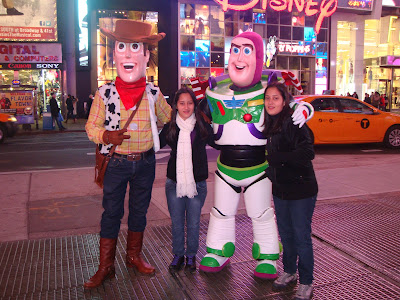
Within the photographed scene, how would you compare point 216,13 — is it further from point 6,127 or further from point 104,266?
point 104,266

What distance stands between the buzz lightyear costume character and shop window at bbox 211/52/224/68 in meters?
22.4

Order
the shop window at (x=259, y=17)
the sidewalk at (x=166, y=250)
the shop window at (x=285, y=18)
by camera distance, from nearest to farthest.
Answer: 1. the sidewalk at (x=166, y=250)
2. the shop window at (x=259, y=17)
3. the shop window at (x=285, y=18)

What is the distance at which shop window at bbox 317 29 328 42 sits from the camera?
93.8ft

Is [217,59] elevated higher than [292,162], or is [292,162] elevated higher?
[217,59]

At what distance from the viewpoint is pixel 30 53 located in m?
23.2

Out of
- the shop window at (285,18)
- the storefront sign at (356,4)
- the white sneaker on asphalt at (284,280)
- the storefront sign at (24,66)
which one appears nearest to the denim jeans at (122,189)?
the white sneaker on asphalt at (284,280)

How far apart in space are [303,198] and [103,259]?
180cm

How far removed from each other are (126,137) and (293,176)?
4.67 ft

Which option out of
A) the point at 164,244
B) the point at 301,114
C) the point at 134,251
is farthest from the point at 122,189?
the point at 301,114

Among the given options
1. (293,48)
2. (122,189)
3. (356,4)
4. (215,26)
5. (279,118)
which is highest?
(356,4)

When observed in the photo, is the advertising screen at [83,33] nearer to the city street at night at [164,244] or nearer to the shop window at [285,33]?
the shop window at [285,33]

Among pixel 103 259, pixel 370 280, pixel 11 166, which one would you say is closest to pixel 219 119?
pixel 103 259

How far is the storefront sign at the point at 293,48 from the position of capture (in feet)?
89.9

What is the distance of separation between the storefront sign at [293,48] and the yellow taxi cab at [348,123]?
51.9 ft
